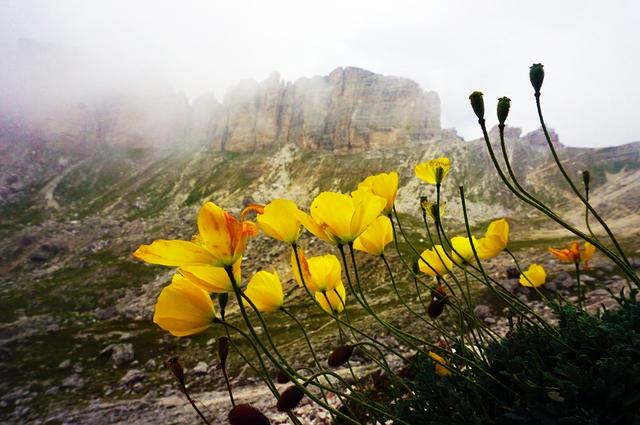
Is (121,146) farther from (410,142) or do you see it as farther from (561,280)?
(561,280)

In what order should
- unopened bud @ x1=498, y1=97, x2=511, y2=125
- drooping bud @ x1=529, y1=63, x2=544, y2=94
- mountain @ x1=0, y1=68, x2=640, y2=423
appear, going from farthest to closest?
mountain @ x1=0, y1=68, x2=640, y2=423 → drooping bud @ x1=529, y1=63, x2=544, y2=94 → unopened bud @ x1=498, y1=97, x2=511, y2=125

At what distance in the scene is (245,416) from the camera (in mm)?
1323

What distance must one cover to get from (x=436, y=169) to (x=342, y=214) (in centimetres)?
81

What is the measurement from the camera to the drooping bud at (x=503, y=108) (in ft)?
4.69

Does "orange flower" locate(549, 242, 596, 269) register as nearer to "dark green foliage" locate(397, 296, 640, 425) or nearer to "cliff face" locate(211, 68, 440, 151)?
"dark green foliage" locate(397, 296, 640, 425)

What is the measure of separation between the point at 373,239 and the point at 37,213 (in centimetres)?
9475

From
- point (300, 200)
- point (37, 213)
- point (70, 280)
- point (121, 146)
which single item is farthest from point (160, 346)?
point (121, 146)

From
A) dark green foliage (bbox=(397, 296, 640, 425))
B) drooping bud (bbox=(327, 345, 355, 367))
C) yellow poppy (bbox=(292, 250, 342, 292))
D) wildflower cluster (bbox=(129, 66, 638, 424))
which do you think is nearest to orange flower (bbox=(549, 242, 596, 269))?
dark green foliage (bbox=(397, 296, 640, 425))

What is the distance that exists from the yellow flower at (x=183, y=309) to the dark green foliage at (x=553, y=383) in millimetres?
1255

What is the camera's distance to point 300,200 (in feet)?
221

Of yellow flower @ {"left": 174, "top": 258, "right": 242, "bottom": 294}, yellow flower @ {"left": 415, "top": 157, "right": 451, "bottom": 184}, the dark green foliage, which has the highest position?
yellow flower @ {"left": 415, "top": 157, "right": 451, "bottom": 184}

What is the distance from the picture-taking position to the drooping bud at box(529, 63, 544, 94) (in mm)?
1564

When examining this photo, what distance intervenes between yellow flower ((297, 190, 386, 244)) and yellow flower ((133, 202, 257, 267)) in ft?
1.35

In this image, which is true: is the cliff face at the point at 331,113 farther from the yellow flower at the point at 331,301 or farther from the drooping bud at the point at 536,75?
the drooping bud at the point at 536,75
